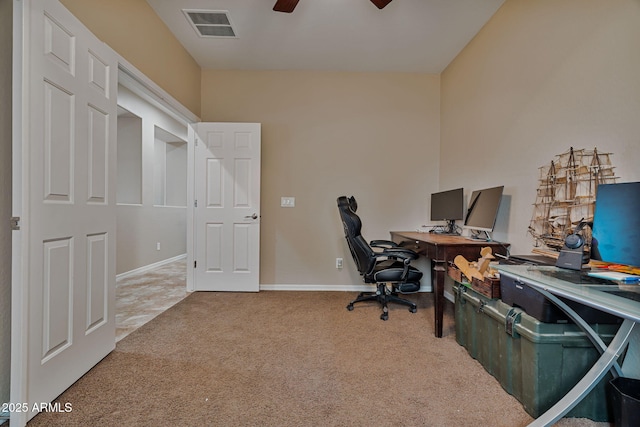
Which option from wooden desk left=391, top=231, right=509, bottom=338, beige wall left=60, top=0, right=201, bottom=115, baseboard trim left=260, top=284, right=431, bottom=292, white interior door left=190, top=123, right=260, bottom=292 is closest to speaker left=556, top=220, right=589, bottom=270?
wooden desk left=391, top=231, right=509, bottom=338

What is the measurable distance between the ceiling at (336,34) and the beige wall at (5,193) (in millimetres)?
1415

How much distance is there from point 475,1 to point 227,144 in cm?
277

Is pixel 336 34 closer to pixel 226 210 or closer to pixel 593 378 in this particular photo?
pixel 226 210

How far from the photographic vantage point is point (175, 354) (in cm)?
189

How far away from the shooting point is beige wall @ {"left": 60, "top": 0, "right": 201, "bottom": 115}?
182cm

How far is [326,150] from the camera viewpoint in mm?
3504

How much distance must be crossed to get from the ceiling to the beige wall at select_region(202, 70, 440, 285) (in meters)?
0.22

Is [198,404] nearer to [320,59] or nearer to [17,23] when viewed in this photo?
[17,23]

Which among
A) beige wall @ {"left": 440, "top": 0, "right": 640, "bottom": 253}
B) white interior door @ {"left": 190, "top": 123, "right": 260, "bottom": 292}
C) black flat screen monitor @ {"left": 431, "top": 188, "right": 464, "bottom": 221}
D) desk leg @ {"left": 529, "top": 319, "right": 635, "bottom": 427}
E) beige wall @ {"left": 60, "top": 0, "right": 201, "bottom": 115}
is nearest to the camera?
desk leg @ {"left": 529, "top": 319, "right": 635, "bottom": 427}

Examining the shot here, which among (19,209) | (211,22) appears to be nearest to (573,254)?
(19,209)

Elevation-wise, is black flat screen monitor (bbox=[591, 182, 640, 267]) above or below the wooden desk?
above

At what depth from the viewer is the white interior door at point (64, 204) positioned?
1.27 metres

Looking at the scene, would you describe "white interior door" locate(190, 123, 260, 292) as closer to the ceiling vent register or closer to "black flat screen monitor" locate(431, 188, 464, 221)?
the ceiling vent register

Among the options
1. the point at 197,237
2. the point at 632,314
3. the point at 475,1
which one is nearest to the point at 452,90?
the point at 475,1
